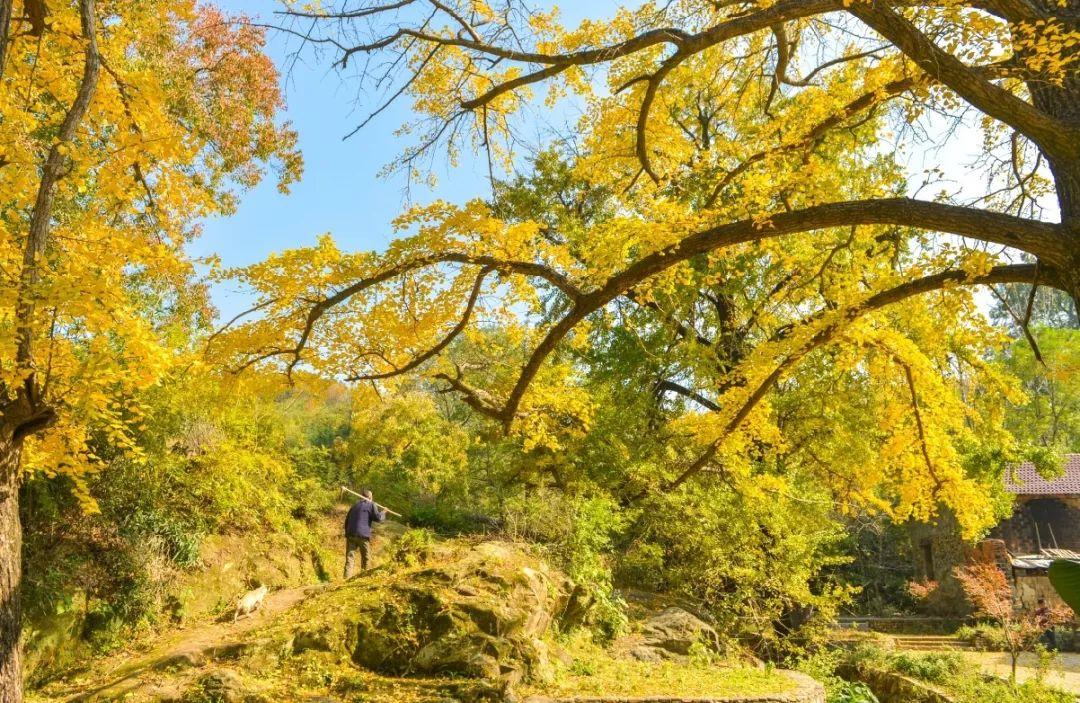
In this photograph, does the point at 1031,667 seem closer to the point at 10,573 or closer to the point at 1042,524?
the point at 1042,524

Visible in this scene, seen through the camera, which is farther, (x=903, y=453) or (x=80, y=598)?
(x=80, y=598)

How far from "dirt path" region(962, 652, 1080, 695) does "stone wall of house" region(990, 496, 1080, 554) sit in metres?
6.41

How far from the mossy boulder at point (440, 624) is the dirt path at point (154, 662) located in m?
0.74

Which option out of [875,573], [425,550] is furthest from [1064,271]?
[875,573]

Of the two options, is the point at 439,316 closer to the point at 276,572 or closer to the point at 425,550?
the point at 425,550

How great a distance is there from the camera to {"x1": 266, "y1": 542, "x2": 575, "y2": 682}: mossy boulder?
613 cm

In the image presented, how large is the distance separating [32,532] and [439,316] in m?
5.38

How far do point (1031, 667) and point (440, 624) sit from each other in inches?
496

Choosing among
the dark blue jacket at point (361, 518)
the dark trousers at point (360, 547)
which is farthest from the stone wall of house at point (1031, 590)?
the dark blue jacket at point (361, 518)

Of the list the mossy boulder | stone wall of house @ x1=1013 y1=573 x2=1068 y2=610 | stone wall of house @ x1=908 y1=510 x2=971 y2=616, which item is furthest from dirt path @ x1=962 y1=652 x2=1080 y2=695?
the mossy boulder

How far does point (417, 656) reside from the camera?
6.15 m

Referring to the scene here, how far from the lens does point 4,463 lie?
4.88 metres

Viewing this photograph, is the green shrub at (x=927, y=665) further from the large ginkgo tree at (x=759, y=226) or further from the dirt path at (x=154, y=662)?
the dirt path at (x=154, y=662)

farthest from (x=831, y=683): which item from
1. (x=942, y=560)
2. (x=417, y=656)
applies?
(x=942, y=560)
